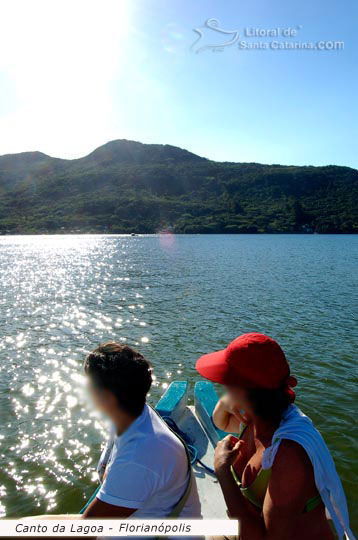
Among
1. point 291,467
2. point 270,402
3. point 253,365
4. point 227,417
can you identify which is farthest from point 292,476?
point 227,417

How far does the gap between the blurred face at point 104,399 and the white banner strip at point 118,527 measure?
2.74ft

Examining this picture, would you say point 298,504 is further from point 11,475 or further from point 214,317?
point 214,317

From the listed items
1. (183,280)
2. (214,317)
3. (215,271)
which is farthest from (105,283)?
(214,317)

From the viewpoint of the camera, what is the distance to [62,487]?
7.79 metres

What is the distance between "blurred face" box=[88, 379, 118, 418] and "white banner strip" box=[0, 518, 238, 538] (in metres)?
0.84

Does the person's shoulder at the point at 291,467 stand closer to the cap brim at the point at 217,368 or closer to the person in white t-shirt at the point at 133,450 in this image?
the cap brim at the point at 217,368

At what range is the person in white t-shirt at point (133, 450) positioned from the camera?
9.39ft

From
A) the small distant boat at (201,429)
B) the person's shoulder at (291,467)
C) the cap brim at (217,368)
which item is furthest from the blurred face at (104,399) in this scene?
the small distant boat at (201,429)

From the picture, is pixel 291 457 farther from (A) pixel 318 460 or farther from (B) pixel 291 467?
(A) pixel 318 460

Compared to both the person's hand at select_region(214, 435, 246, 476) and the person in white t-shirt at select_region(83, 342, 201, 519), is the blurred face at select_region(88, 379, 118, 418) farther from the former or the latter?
the person's hand at select_region(214, 435, 246, 476)

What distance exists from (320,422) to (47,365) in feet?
32.5

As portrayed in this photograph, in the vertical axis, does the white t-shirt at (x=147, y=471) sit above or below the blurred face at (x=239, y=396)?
below

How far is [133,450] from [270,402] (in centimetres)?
117

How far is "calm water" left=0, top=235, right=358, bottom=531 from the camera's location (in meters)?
8.46
